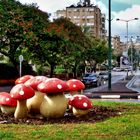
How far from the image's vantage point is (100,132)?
352 inches

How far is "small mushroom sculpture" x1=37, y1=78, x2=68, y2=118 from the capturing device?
10977 millimetres

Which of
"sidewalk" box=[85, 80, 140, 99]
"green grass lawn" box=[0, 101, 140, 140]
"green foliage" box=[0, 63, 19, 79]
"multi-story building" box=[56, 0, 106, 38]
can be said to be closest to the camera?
"green grass lawn" box=[0, 101, 140, 140]

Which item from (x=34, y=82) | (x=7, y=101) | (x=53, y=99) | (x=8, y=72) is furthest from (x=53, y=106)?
(x=8, y=72)

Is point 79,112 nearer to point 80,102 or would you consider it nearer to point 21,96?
point 80,102

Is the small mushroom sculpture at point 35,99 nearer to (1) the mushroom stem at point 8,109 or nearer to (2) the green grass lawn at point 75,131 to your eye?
(1) the mushroom stem at point 8,109

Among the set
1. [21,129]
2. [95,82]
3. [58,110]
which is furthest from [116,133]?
[95,82]

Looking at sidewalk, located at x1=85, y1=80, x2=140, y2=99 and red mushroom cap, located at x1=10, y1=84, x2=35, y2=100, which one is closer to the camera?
red mushroom cap, located at x1=10, y1=84, x2=35, y2=100

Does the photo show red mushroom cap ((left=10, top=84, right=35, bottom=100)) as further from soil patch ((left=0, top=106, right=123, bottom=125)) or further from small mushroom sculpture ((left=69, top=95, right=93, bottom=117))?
small mushroom sculpture ((left=69, top=95, right=93, bottom=117))

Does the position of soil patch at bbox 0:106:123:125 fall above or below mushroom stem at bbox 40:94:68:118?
below

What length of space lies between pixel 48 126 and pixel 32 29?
104 ft

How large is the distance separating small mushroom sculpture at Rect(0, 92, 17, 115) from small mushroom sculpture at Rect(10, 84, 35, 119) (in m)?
0.31

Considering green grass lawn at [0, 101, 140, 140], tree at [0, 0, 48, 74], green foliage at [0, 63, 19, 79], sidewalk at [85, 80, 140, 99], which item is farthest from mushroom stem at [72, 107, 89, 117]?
green foliage at [0, 63, 19, 79]

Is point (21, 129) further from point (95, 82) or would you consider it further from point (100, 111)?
point (95, 82)

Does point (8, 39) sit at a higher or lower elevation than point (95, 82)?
higher
